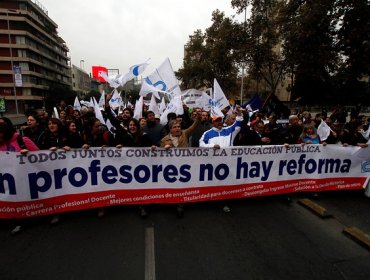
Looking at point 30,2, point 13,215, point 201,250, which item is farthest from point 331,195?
point 30,2

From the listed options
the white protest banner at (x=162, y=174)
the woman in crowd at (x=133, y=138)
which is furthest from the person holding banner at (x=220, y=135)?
the woman in crowd at (x=133, y=138)

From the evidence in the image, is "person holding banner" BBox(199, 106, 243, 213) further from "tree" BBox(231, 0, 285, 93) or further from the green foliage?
"tree" BBox(231, 0, 285, 93)

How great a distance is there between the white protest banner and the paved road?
32cm

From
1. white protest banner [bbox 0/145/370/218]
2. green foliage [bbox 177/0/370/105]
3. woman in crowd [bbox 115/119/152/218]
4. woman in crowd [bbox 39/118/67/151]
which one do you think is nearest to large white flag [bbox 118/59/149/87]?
woman in crowd [bbox 115/119/152/218]

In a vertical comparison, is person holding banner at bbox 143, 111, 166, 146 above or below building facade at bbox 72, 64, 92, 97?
below

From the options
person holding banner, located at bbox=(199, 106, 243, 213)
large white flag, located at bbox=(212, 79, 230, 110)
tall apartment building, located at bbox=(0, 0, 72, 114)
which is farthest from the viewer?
tall apartment building, located at bbox=(0, 0, 72, 114)

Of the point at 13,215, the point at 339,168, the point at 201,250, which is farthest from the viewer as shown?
the point at 339,168

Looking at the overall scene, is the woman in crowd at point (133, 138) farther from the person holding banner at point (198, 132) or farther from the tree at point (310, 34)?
the tree at point (310, 34)

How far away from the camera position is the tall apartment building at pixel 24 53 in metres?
52.4

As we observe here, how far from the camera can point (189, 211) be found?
15.5 ft

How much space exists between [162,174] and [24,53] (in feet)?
205

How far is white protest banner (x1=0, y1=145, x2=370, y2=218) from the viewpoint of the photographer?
415 centimetres

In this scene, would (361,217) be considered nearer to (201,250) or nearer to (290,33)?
(201,250)

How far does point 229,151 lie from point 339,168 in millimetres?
Result: 2419
